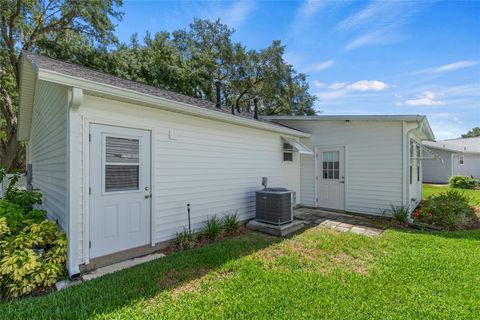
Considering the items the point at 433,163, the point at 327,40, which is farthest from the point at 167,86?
the point at 433,163

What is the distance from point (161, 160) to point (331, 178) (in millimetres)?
5992

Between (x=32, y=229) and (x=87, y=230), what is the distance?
0.83 meters

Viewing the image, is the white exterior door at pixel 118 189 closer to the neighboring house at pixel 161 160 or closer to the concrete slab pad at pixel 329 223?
the neighboring house at pixel 161 160

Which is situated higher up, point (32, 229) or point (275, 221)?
point (32, 229)

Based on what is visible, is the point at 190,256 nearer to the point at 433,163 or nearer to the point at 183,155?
the point at 183,155

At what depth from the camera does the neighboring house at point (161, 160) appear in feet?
12.3

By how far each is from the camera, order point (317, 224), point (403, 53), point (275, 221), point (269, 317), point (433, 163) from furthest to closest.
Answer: point (433, 163), point (403, 53), point (317, 224), point (275, 221), point (269, 317)

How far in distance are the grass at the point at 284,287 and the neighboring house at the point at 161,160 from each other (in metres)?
0.94

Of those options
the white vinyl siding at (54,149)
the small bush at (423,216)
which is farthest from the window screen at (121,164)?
the small bush at (423,216)

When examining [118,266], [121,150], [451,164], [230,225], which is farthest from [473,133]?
[118,266]

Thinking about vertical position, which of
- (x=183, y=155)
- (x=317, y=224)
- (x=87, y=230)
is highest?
(x=183, y=155)

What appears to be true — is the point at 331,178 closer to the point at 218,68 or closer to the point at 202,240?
the point at 202,240

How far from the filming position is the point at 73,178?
356cm

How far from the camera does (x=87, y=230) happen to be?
374 cm
